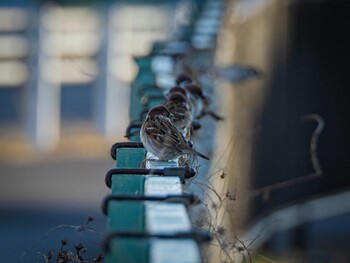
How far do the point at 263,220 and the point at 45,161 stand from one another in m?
15.0

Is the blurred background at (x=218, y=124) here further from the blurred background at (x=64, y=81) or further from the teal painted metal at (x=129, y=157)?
the teal painted metal at (x=129, y=157)

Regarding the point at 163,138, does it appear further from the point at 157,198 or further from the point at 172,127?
the point at 157,198

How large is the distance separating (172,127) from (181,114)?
333 millimetres

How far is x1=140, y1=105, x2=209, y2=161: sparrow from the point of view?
3.42 m

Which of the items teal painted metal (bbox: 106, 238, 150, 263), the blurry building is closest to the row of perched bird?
teal painted metal (bbox: 106, 238, 150, 263)

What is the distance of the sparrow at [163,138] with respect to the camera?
135 inches

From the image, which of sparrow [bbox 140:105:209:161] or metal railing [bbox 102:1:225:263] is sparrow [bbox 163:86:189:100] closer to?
sparrow [bbox 140:105:209:161]

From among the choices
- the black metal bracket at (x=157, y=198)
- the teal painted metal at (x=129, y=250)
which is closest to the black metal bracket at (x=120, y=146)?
the black metal bracket at (x=157, y=198)

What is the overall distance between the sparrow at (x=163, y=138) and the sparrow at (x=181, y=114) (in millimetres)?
247

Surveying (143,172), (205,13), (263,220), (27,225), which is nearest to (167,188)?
(143,172)

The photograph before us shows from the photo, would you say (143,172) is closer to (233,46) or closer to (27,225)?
(233,46)

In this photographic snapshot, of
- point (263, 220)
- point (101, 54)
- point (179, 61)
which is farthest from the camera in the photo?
point (101, 54)

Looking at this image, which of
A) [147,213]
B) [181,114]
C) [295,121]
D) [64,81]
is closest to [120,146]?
[147,213]

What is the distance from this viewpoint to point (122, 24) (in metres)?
22.4
